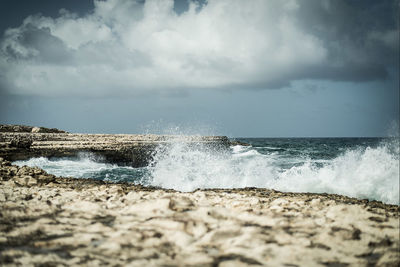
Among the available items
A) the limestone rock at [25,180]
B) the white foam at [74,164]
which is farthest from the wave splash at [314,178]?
the white foam at [74,164]

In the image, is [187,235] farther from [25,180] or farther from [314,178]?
[314,178]

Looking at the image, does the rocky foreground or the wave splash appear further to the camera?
the wave splash

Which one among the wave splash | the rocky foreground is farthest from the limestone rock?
the wave splash

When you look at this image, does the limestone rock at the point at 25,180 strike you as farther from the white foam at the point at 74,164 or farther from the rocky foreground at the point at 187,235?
the white foam at the point at 74,164

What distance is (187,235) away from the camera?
2379mm

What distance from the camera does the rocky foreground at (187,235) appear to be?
6.62 ft

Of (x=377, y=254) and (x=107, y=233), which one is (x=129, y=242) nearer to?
(x=107, y=233)

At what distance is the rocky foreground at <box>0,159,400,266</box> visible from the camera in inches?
79.4

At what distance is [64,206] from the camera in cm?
329

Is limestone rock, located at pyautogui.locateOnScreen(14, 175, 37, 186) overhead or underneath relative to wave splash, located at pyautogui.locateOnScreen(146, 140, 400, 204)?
overhead

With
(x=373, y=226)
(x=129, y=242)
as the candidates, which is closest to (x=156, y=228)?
(x=129, y=242)

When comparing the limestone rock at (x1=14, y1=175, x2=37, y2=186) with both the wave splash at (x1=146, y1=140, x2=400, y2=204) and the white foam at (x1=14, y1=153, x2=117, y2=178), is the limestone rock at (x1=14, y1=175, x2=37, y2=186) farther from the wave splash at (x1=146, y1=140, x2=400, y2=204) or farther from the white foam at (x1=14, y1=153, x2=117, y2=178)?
the white foam at (x1=14, y1=153, x2=117, y2=178)

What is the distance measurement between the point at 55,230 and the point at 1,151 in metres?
15.8

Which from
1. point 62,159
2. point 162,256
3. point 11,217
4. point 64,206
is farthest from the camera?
point 62,159
